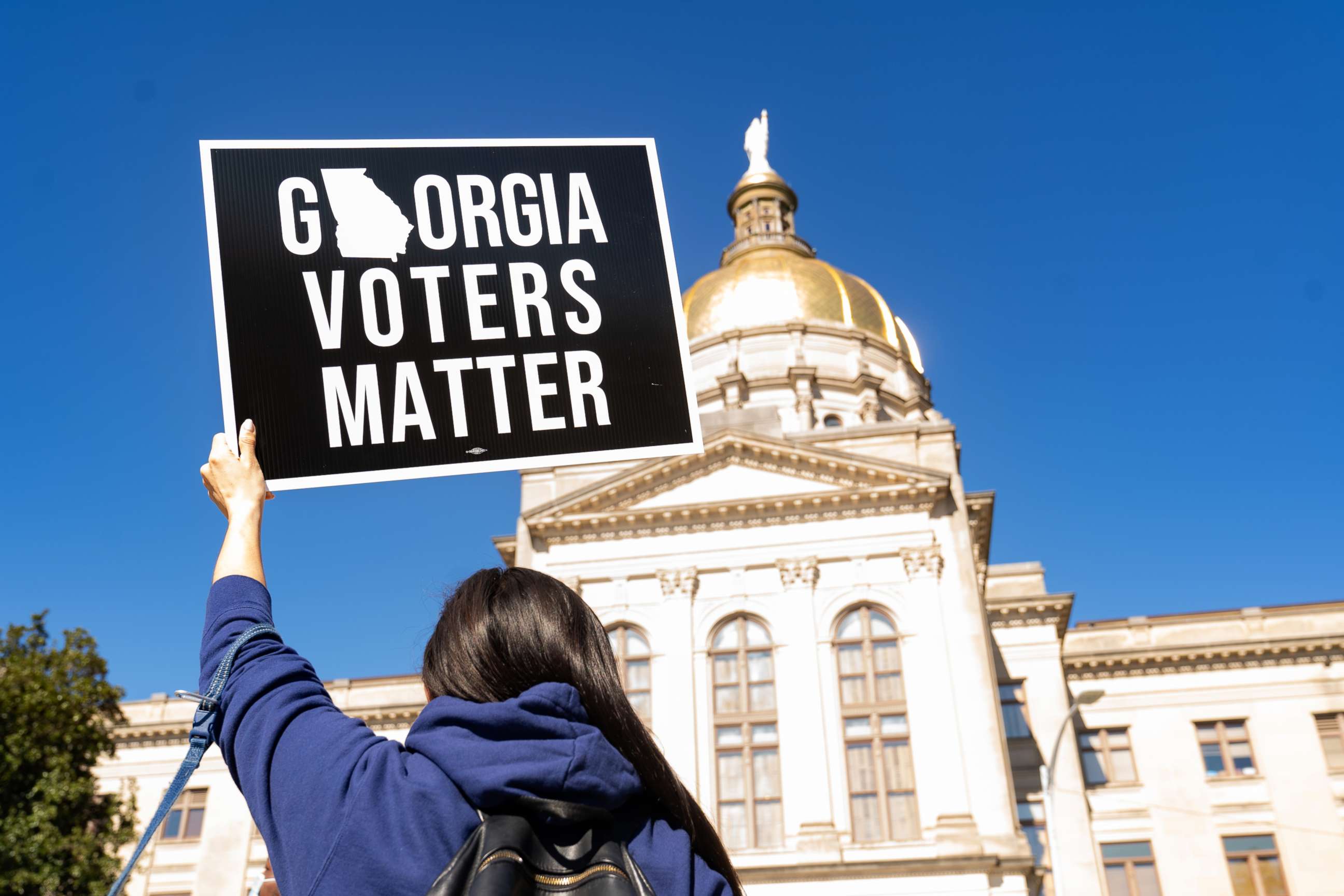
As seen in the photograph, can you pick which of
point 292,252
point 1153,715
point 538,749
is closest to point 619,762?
point 538,749

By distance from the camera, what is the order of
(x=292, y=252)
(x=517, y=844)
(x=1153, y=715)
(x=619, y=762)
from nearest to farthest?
(x=517, y=844) < (x=619, y=762) < (x=292, y=252) < (x=1153, y=715)

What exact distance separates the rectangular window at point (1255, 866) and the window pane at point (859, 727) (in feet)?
50.2

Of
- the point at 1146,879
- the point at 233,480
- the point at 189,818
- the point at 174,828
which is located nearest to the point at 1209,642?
the point at 1146,879

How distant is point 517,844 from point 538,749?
5.8 inches

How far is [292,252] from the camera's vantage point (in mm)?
2975

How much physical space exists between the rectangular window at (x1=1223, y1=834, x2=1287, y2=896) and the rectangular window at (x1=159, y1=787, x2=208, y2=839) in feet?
111

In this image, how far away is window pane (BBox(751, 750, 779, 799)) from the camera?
1072 inches

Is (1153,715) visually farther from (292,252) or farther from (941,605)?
(292,252)

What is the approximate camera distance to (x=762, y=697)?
28344mm

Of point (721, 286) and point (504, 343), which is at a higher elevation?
point (721, 286)

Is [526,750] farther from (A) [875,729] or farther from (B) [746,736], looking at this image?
(B) [746,736]

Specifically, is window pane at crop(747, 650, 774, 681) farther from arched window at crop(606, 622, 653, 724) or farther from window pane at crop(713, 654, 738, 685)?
arched window at crop(606, 622, 653, 724)

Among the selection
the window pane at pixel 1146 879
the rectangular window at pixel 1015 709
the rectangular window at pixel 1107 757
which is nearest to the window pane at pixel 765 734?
the rectangular window at pixel 1015 709

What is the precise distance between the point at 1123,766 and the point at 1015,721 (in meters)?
4.00
